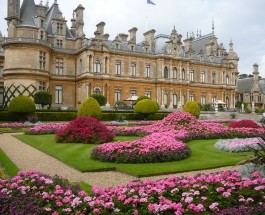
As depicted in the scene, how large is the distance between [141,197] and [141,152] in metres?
5.21

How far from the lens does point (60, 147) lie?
13781mm

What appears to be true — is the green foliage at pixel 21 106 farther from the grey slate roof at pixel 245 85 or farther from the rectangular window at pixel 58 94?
the grey slate roof at pixel 245 85

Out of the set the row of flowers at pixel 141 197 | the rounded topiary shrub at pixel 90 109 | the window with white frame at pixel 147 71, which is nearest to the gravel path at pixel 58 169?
the row of flowers at pixel 141 197

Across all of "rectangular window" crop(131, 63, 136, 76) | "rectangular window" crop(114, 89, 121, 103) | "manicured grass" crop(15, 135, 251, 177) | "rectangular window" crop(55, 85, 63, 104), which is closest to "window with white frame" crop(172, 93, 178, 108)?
"rectangular window" crop(131, 63, 136, 76)

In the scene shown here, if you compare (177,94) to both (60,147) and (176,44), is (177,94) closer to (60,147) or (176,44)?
(176,44)

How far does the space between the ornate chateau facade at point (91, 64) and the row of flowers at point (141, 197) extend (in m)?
31.8

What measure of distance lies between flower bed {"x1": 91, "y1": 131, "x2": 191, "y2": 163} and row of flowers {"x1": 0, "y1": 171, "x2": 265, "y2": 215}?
13.9 ft

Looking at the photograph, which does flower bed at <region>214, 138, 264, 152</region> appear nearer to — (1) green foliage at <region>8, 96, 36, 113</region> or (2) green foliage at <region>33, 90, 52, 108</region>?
(1) green foliage at <region>8, 96, 36, 113</region>

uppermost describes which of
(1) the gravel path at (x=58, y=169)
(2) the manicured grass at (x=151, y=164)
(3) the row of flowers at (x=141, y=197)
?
(3) the row of flowers at (x=141, y=197)

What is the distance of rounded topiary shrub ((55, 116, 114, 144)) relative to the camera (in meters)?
15.4

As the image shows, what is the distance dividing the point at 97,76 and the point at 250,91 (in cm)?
4034

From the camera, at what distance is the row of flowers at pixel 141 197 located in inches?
191

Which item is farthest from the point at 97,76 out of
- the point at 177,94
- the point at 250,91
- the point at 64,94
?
the point at 250,91

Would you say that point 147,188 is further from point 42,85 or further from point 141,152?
point 42,85
